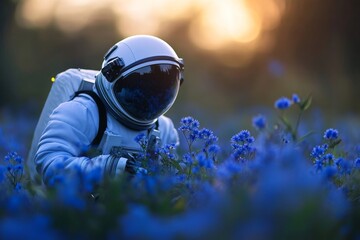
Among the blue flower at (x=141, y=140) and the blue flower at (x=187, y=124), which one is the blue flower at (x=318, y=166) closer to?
the blue flower at (x=187, y=124)

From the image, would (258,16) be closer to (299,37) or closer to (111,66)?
(299,37)

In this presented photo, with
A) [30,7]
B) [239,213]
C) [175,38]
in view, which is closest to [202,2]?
[175,38]

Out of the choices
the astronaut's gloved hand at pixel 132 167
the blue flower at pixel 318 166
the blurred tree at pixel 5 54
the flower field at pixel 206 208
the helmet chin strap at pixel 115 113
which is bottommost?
the flower field at pixel 206 208

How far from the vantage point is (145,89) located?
3777 mm

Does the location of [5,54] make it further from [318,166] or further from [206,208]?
[206,208]

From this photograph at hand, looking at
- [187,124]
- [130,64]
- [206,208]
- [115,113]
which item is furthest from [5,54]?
[206,208]

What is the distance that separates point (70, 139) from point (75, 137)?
3 centimetres

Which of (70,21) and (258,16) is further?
(70,21)

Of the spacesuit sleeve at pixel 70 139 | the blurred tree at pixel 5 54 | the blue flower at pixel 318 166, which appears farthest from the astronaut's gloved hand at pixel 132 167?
the blurred tree at pixel 5 54

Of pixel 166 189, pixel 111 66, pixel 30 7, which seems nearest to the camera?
pixel 166 189

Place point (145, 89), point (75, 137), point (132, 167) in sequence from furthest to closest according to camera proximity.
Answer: point (145, 89) → point (75, 137) → point (132, 167)

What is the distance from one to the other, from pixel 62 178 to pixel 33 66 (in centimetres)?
2648

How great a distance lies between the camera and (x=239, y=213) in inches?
69.1

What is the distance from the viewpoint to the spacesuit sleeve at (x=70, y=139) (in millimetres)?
3450
